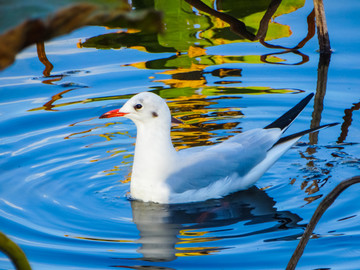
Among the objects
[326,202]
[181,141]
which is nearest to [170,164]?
[181,141]

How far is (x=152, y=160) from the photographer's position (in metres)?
4.73

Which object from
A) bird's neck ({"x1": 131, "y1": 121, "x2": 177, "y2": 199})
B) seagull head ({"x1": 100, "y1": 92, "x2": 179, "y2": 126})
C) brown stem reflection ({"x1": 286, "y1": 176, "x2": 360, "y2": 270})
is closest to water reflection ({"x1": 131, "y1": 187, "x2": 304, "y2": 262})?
bird's neck ({"x1": 131, "y1": 121, "x2": 177, "y2": 199})

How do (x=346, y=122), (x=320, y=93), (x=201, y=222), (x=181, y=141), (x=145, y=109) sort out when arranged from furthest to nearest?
(x=320, y=93), (x=346, y=122), (x=181, y=141), (x=145, y=109), (x=201, y=222)

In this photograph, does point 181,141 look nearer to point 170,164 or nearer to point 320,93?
point 170,164

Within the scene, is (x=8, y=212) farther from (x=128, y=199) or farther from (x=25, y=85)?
(x=25, y=85)

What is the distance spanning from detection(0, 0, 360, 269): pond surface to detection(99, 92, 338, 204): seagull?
0.39 feet

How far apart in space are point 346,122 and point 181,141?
5.31ft

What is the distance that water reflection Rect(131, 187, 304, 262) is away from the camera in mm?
4059

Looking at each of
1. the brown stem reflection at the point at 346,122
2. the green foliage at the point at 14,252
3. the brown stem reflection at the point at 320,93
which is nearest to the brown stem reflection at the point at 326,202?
the green foliage at the point at 14,252

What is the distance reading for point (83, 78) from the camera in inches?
290

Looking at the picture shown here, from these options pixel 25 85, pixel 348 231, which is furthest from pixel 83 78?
pixel 348 231

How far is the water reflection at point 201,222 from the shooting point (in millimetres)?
4059

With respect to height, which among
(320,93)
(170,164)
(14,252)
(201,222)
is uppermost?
(14,252)

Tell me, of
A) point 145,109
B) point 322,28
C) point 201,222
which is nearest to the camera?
point 201,222
